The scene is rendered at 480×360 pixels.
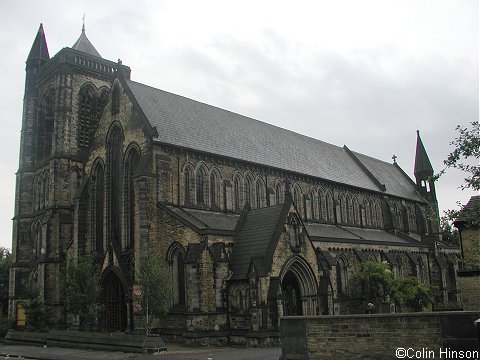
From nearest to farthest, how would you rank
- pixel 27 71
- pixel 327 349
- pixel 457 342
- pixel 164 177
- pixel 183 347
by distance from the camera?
pixel 457 342 → pixel 327 349 → pixel 183 347 → pixel 164 177 → pixel 27 71

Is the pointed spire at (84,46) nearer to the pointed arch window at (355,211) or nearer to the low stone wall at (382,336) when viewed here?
the pointed arch window at (355,211)

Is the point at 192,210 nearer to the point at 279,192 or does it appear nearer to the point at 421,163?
the point at 279,192

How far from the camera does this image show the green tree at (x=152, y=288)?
26.2 meters

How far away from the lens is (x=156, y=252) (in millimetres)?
29188

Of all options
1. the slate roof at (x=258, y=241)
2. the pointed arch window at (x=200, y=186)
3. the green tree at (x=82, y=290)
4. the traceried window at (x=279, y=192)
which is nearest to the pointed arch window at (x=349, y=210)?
the traceried window at (x=279, y=192)

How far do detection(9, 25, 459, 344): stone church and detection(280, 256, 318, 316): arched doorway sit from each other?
0.08m

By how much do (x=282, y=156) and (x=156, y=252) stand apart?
16.5 meters

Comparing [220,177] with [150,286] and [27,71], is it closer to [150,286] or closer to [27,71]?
[150,286]

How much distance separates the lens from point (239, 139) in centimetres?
3931

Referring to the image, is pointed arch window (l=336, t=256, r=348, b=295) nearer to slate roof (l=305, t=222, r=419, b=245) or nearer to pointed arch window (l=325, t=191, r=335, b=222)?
slate roof (l=305, t=222, r=419, b=245)

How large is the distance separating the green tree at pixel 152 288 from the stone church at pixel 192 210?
1.25 m

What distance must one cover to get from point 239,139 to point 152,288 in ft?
53.7

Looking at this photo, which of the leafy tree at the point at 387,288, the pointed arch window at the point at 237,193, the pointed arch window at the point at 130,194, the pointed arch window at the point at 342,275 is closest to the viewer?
the pointed arch window at the point at 130,194

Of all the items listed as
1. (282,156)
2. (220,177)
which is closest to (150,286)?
(220,177)
